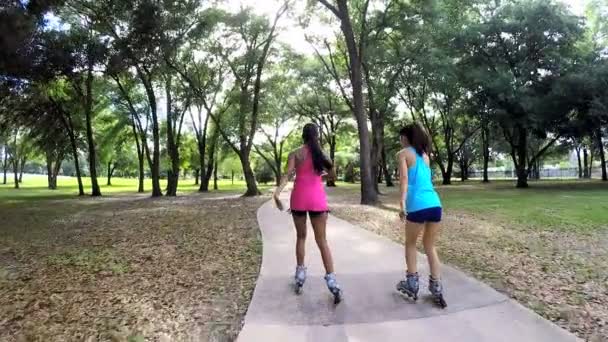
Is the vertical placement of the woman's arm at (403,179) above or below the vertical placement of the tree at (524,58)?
below

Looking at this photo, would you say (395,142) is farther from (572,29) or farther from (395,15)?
(395,15)

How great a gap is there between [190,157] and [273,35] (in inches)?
1083

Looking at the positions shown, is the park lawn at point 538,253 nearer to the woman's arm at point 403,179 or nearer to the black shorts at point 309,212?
the woman's arm at point 403,179

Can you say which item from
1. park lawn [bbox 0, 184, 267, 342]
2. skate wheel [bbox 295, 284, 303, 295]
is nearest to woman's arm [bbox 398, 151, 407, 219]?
skate wheel [bbox 295, 284, 303, 295]

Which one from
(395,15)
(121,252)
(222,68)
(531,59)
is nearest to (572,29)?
(531,59)

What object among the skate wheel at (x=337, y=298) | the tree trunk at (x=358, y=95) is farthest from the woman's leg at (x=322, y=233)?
the tree trunk at (x=358, y=95)

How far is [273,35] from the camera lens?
23375 mm

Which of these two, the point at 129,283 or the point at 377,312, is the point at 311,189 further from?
the point at 129,283

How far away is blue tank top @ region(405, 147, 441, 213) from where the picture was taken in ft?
14.6

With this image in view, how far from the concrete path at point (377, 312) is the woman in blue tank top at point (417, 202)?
22 cm

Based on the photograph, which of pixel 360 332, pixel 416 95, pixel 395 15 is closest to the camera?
pixel 360 332

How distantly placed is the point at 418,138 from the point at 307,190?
47.8 inches

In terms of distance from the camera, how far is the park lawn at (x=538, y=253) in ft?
15.4

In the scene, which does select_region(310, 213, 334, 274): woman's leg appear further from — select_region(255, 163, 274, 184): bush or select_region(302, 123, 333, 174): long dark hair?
select_region(255, 163, 274, 184): bush
